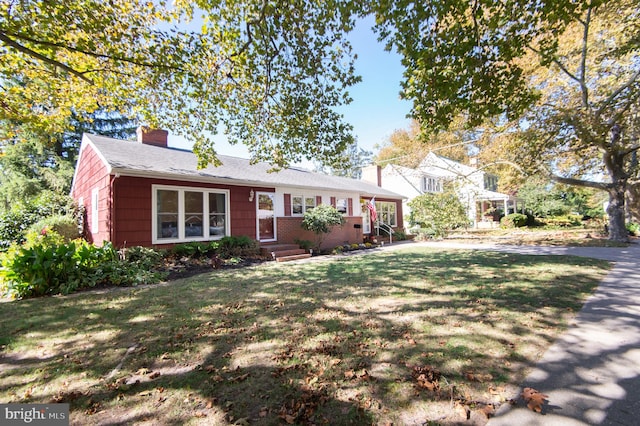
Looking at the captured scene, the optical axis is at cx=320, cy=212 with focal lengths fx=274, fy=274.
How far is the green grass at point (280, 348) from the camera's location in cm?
221

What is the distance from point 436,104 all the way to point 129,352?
6762mm

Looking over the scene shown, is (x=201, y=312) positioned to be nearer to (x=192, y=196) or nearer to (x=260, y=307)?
(x=260, y=307)

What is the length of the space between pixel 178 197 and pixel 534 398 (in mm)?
10794

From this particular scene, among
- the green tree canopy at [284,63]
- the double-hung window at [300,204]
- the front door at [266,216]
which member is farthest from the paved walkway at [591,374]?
the double-hung window at [300,204]

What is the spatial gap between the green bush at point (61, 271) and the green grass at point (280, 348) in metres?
0.54

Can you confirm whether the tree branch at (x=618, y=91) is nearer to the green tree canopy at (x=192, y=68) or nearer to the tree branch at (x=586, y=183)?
the tree branch at (x=586, y=183)

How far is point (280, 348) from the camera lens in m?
3.14

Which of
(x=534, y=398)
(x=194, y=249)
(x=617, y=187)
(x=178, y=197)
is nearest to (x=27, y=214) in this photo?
(x=178, y=197)

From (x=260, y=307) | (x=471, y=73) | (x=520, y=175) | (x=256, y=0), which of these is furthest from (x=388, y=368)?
(x=520, y=175)

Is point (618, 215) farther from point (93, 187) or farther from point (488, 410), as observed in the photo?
point (93, 187)

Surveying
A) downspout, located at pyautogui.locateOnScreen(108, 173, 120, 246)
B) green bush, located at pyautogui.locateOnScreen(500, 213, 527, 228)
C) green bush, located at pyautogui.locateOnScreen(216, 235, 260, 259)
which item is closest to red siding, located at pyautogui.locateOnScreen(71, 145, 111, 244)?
downspout, located at pyautogui.locateOnScreen(108, 173, 120, 246)

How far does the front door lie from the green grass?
6641 mm

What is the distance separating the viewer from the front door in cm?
1250

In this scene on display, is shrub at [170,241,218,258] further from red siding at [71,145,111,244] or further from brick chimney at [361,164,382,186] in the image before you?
brick chimney at [361,164,382,186]
